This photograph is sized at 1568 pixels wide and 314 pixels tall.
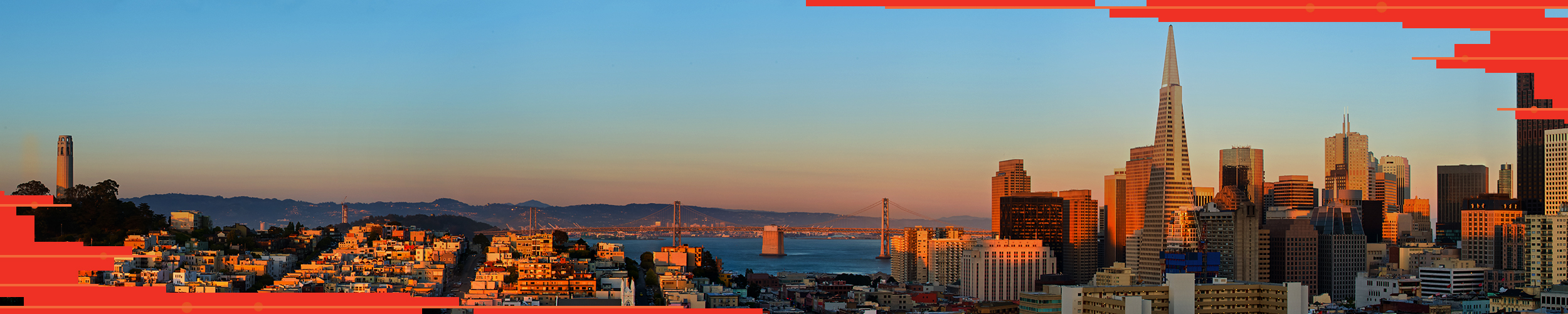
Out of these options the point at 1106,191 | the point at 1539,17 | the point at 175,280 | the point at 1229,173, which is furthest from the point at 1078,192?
the point at 1539,17

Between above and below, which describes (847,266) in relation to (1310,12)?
below

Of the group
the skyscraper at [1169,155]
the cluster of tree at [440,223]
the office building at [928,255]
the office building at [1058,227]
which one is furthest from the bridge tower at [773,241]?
the skyscraper at [1169,155]

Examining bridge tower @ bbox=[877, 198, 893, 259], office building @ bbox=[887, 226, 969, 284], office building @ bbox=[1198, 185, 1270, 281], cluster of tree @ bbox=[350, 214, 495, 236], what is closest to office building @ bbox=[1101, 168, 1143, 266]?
office building @ bbox=[887, 226, 969, 284]

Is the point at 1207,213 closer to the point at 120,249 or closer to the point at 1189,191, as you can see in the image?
the point at 1189,191

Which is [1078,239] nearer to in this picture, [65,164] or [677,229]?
[677,229]

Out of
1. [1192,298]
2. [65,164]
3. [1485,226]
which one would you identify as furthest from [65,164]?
[1485,226]

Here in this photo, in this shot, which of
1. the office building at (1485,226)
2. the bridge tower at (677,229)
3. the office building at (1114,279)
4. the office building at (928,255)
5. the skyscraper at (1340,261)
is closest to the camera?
the office building at (1114,279)

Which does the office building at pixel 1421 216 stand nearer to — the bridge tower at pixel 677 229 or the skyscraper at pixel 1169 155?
the skyscraper at pixel 1169 155
